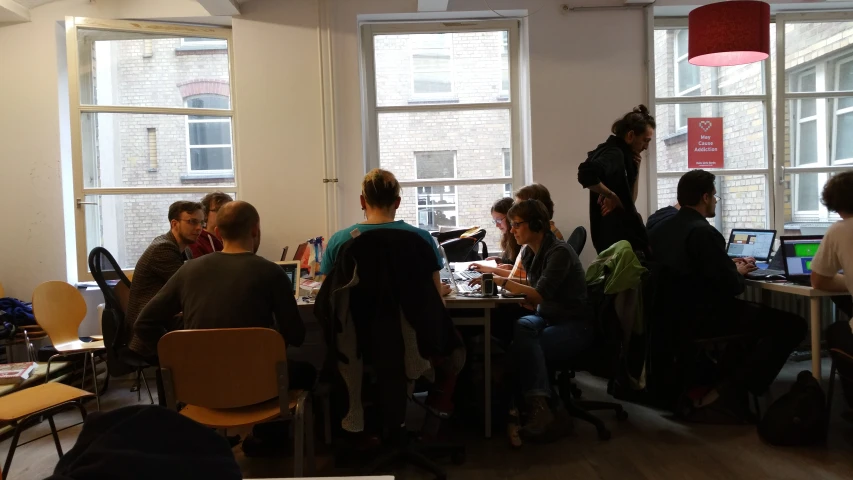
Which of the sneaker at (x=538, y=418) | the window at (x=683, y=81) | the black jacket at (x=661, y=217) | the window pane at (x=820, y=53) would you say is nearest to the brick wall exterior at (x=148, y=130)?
the sneaker at (x=538, y=418)

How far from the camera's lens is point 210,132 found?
414 centimetres

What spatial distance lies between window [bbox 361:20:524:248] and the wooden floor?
2.12 meters

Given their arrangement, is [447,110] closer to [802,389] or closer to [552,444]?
[552,444]

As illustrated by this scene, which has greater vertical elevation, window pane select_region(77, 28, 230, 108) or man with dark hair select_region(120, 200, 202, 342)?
window pane select_region(77, 28, 230, 108)

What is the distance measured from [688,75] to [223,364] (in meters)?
4.15

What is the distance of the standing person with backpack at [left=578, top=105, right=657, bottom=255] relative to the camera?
9.79 feet

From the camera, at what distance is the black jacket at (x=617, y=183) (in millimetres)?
2977

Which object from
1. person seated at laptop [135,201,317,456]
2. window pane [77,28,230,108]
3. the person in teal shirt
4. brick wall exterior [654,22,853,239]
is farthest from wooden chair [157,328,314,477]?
brick wall exterior [654,22,853,239]

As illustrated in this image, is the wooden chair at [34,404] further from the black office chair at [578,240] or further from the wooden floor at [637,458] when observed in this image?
the black office chair at [578,240]

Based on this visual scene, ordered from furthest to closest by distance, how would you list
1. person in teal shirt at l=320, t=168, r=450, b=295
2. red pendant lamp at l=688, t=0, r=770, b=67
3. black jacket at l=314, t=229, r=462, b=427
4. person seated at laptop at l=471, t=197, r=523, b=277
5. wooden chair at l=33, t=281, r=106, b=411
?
1. person seated at laptop at l=471, t=197, r=523, b=277
2. wooden chair at l=33, t=281, r=106, b=411
3. red pendant lamp at l=688, t=0, r=770, b=67
4. person in teal shirt at l=320, t=168, r=450, b=295
5. black jacket at l=314, t=229, r=462, b=427

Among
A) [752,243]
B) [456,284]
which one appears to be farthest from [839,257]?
[456,284]

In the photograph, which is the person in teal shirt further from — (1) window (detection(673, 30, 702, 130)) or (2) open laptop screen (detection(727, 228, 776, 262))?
(1) window (detection(673, 30, 702, 130))

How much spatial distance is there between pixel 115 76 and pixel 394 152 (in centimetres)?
216

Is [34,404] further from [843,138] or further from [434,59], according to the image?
[843,138]
